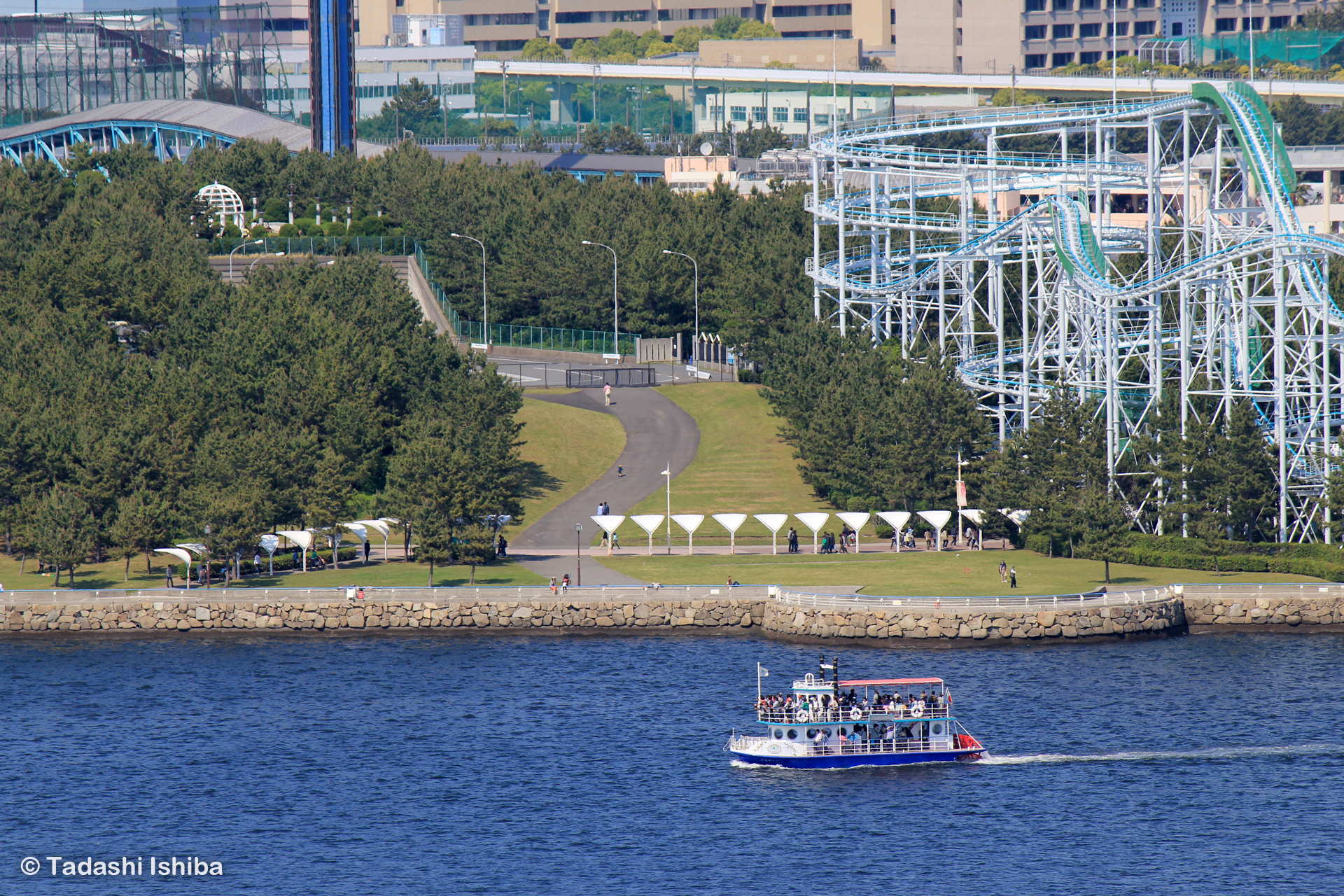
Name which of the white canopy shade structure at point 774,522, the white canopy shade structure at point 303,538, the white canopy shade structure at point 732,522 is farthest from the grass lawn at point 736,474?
the white canopy shade structure at point 303,538

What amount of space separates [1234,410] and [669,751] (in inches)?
1664

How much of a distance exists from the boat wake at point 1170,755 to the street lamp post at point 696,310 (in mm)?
82091

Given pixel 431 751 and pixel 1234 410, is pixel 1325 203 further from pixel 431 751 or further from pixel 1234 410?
pixel 431 751

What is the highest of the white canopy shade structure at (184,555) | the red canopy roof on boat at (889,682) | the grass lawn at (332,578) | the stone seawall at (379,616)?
the white canopy shade structure at (184,555)

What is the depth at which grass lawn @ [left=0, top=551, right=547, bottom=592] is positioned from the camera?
103m

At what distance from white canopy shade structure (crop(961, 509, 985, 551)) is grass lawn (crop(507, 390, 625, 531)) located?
27.6 metres

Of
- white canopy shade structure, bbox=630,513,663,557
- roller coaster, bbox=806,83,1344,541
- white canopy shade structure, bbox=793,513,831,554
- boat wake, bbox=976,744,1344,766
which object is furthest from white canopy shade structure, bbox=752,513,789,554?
boat wake, bbox=976,744,1344,766

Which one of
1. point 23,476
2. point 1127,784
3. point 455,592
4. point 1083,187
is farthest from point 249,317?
point 1127,784

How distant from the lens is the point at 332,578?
104 m

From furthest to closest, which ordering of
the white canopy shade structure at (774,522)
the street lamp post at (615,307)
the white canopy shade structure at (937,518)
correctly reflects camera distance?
the street lamp post at (615,307), the white canopy shade structure at (774,522), the white canopy shade structure at (937,518)

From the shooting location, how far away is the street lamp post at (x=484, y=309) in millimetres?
163500

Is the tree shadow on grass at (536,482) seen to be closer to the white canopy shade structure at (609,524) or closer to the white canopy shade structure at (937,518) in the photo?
the white canopy shade structure at (609,524)

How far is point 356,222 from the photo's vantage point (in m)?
180

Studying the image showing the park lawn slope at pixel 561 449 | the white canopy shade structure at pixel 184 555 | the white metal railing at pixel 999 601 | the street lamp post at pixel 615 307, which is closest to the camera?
the white metal railing at pixel 999 601
